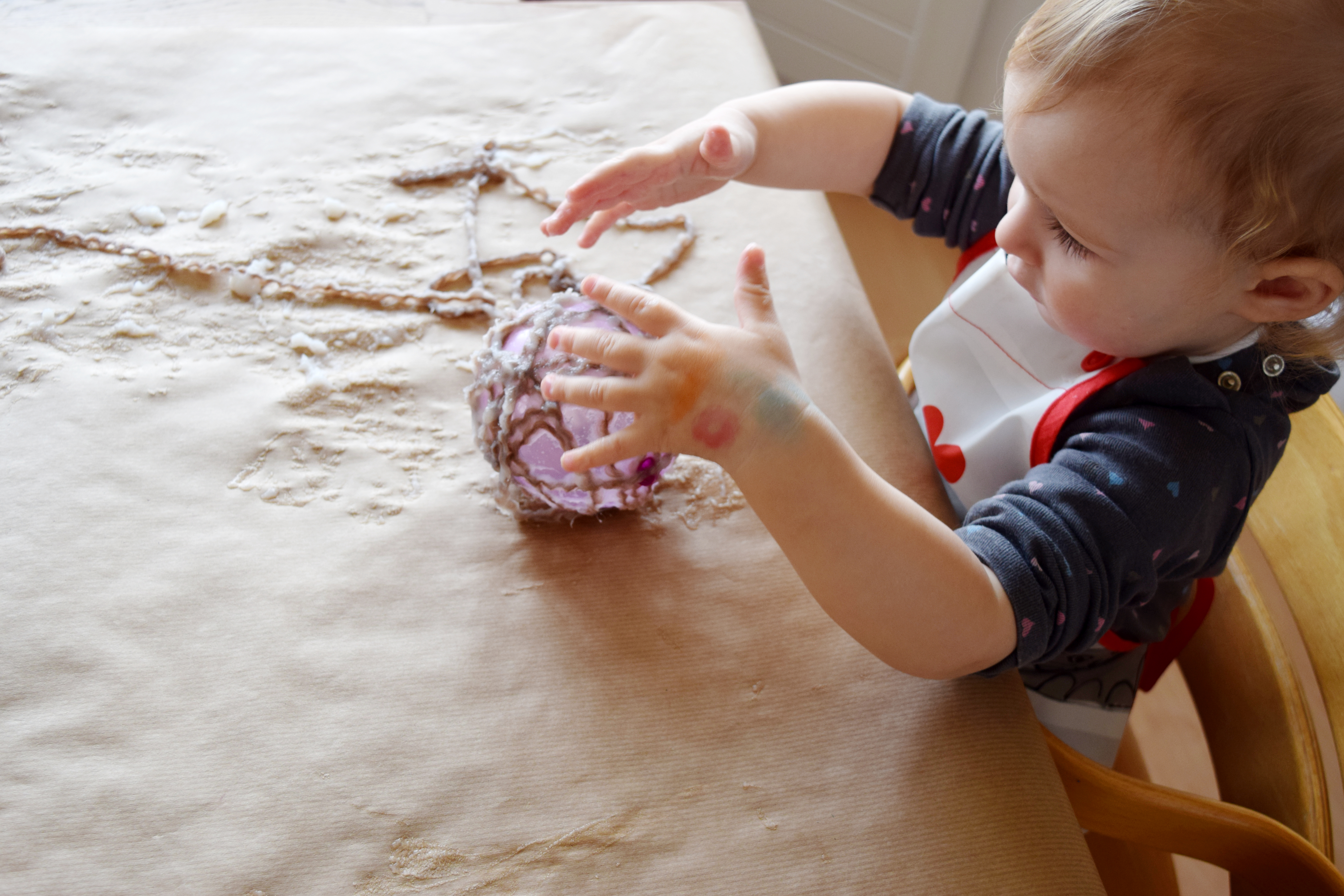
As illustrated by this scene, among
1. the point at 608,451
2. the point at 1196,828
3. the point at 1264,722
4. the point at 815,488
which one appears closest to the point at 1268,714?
the point at 1264,722

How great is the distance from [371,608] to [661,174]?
0.33m

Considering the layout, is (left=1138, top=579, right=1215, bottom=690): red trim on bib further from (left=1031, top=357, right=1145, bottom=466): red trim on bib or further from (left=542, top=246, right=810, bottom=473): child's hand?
(left=542, top=246, right=810, bottom=473): child's hand

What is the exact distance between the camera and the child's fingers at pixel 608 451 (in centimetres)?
42

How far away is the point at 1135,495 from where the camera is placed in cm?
45

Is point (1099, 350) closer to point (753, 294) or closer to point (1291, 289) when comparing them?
point (1291, 289)

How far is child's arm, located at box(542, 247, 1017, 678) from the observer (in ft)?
1.41

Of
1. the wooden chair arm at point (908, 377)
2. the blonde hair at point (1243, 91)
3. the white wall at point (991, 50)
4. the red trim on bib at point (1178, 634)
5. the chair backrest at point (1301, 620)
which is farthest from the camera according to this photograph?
the white wall at point (991, 50)

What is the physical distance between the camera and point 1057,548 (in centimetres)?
44

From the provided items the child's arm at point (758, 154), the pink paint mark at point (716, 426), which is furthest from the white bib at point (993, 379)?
the pink paint mark at point (716, 426)

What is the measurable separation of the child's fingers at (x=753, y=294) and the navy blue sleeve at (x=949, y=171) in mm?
247

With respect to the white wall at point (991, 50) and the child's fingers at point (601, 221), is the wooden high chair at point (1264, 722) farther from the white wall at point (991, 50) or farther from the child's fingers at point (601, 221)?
the white wall at point (991, 50)

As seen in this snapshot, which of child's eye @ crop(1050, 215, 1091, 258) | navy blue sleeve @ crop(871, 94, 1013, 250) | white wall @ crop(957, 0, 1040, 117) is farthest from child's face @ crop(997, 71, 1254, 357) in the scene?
white wall @ crop(957, 0, 1040, 117)

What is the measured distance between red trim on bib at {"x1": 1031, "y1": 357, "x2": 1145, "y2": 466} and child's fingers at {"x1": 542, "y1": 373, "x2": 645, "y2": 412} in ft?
0.89

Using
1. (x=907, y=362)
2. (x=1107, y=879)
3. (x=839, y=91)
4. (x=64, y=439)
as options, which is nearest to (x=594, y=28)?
(x=839, y=91)
